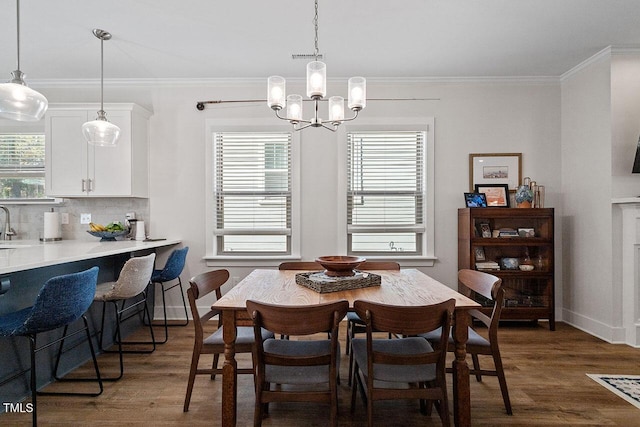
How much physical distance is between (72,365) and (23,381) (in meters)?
0.44

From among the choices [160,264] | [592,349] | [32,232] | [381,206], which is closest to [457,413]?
[592,349]

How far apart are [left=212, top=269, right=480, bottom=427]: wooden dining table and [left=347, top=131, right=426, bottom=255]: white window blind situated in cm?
157

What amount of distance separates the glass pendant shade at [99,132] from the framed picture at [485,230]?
3.72 metres

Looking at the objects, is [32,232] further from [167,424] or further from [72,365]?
[167,424]

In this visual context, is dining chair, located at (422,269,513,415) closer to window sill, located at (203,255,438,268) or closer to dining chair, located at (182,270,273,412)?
dining chair, located at (182,270,273,412)

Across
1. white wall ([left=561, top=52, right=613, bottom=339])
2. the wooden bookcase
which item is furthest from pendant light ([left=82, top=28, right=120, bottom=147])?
white wall ([left=561, top=52, right=613, bottom=339])

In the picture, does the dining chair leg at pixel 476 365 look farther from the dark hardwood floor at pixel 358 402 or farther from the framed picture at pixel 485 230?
the framed picture at pixel 485 230

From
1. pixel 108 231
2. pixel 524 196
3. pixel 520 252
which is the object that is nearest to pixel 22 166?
pixel 108 231

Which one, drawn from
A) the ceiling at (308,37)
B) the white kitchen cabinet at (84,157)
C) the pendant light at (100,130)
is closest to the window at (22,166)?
the white kitchen cabinet at (84,157)

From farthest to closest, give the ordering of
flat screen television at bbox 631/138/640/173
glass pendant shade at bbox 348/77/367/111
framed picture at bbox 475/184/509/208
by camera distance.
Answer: framed picture at bbox 475/184/509/208 < flat screen television at bbox 631/138/640/173 < glass pendant shade at bbox 348/77/367/111

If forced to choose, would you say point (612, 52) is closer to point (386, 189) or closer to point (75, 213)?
point (386, 189)

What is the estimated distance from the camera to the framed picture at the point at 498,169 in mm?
3889

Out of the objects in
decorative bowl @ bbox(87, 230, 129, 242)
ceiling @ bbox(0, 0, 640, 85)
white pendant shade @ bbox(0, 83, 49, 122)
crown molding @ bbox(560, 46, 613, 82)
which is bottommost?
decorative bowl @ bbox(87, 230, 129, 242)

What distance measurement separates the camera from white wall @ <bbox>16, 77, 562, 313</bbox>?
3908 millimetres
